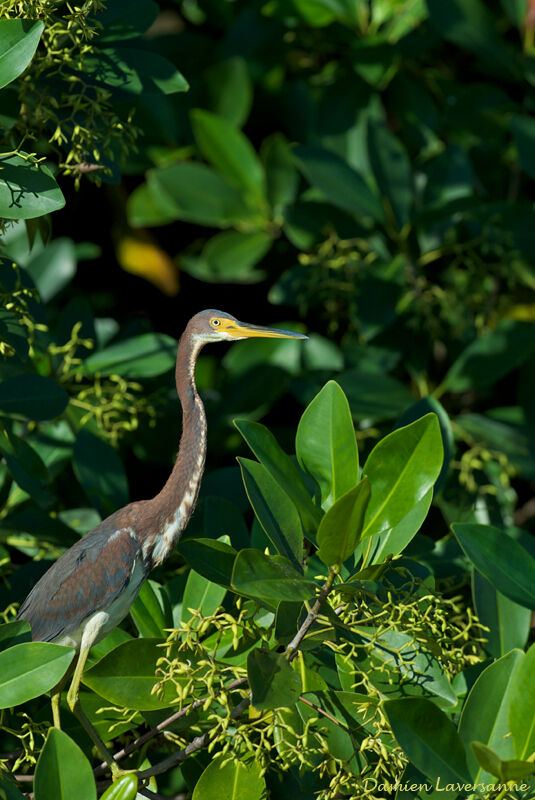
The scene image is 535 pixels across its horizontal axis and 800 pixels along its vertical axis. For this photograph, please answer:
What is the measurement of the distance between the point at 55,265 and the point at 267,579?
207cm

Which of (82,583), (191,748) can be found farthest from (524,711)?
(82,583)

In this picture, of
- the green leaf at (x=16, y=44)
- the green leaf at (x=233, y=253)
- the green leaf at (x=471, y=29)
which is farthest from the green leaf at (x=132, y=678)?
the green leaf at (x=471, y=29)

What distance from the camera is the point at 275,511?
5.51ft

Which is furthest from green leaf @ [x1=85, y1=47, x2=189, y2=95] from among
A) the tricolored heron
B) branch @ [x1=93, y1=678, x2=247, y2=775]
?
branch @ [x1=93, y1=678, x2=247, y2=775]

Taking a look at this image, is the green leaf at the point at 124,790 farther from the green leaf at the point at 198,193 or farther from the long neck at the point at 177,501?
the green leaf at the point at 198,193

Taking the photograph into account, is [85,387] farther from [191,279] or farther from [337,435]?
[191,279]

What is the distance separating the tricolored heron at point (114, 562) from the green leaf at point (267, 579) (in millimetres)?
532

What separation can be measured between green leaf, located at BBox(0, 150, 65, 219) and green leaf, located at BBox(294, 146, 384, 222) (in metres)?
1.28

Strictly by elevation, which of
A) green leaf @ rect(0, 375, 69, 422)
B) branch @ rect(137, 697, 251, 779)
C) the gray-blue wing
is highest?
green leaf @ rect(0, 375, 69, 422)

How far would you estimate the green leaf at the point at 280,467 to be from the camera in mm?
1703

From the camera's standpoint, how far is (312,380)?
2990 mm

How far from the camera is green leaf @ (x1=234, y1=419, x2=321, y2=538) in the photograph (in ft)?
5.59

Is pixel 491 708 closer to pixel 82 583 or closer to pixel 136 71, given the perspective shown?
pixel 82 583

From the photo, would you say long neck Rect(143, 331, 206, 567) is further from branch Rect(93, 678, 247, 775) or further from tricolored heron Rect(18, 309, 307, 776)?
branch Rect(93, 678, 247, 775)
